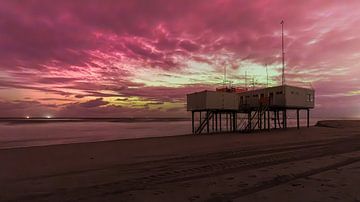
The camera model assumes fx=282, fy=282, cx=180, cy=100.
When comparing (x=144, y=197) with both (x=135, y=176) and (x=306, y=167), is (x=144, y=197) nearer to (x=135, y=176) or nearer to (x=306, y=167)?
(x=135, y=176)

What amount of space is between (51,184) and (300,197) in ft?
22.4

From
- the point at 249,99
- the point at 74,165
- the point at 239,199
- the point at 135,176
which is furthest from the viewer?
the point at 249,99

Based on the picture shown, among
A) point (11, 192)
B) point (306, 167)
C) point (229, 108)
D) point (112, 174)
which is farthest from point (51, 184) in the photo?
point (229, 108)

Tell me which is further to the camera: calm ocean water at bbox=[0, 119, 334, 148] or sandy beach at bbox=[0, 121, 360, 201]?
calm ocean water at bbox=[0, 119, 334, 148]

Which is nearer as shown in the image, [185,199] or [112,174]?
[185,199]

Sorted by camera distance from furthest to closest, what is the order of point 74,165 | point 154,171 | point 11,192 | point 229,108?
point 229,108
point 74,165
point 154,171
point 11,192

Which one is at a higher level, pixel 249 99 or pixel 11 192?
pixel 249 99

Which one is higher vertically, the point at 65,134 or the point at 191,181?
the point at 191,181

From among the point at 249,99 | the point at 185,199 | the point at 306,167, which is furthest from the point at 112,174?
the point at 249,99

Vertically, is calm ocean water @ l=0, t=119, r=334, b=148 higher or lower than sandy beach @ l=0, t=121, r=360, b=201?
lower

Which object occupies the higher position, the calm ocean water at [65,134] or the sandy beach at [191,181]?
the sandy beach at [191,181]

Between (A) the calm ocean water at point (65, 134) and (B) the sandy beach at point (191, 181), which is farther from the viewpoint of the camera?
(A) the calm ocean water at point (65, 134)

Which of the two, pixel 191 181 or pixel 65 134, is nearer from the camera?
pixel 191 181

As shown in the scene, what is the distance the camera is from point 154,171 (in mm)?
9977
